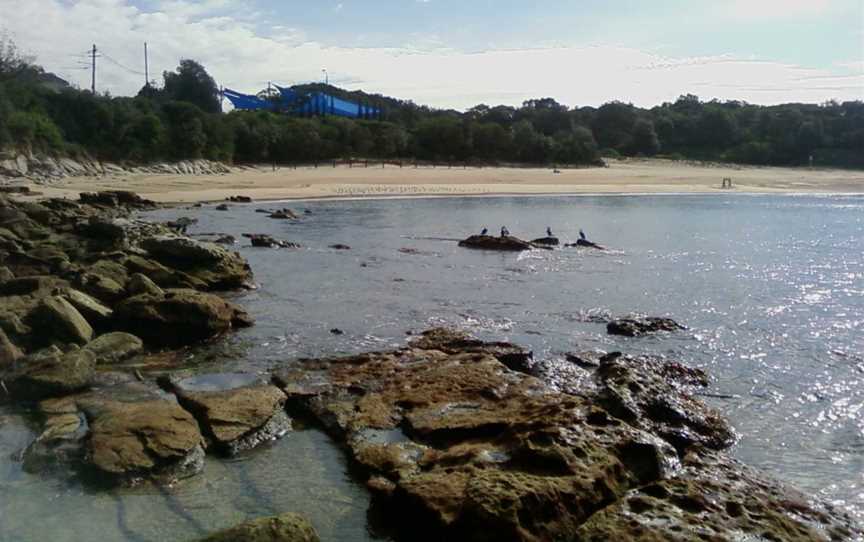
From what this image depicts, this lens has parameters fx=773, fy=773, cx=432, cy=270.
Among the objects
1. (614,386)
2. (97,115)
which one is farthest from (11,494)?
(97,115)

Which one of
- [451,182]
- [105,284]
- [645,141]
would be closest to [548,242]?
[105,284]

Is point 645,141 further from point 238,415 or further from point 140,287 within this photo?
point 238,415

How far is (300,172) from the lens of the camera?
67750 millimetres

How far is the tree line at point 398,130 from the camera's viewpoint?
5972cm

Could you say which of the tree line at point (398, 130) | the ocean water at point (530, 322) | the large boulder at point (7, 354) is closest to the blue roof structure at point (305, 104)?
the tree line at point (398, 130)

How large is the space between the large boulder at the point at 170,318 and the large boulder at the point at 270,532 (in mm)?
7289

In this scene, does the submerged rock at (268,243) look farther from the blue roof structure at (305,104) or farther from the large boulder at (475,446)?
the blue roof structure at (305,104)

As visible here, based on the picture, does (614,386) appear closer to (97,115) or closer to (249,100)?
(97,115)

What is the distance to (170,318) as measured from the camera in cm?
1258

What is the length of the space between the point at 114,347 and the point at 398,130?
75.9 m

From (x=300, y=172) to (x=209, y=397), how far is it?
5981 centimetres

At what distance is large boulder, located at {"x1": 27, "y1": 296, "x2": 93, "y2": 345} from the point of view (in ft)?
37.8

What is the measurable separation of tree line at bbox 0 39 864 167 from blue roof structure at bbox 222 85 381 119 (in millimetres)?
3356

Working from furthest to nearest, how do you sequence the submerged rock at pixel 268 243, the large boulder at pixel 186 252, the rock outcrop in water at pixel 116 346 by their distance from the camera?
the submerged rock at pixel 268 243 → the large boulder at pixel 186 252 → the rock outcrop in water at pixel 116 346
